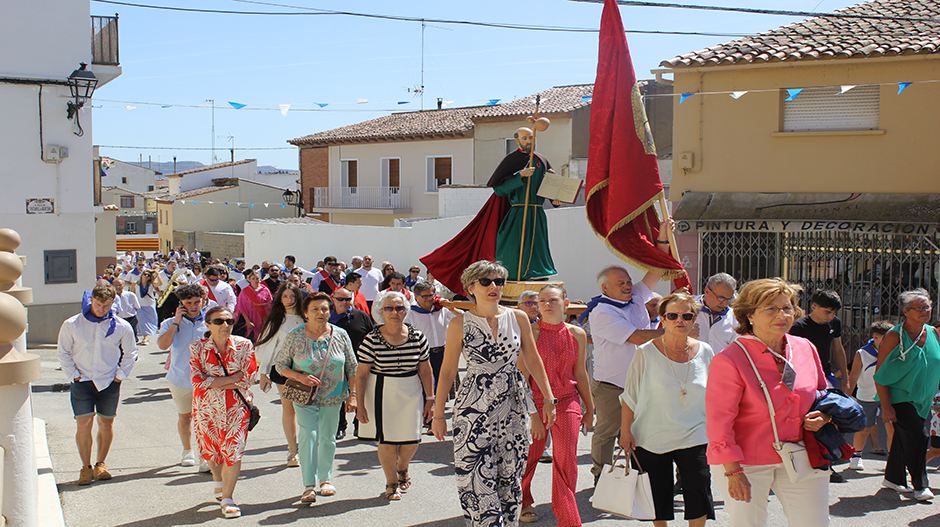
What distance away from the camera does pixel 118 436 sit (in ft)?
27.3

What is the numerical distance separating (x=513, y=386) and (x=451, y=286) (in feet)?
9.04

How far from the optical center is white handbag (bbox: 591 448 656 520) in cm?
465

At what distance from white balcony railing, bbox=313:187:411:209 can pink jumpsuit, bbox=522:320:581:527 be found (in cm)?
2722

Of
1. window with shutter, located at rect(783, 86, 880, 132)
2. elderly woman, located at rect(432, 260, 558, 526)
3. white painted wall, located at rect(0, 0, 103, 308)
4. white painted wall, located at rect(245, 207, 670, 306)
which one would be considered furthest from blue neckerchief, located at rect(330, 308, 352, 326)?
white painted wall, located at rect(0, 0, 103, 308)

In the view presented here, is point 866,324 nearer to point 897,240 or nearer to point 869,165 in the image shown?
point 897,240

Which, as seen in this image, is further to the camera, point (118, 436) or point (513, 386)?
→ point (118, 436)

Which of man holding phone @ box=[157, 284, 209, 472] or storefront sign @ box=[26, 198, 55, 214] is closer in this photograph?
man holding phone @ box=[157, 284, 209, 472]

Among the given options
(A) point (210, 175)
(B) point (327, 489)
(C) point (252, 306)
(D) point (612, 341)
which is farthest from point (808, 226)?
(A) point (210, 175)

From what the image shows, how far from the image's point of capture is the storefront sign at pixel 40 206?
51.0ft

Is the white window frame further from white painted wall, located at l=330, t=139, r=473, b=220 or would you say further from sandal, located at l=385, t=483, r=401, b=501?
sandal, located at l=385, t=483, r=401, b=501

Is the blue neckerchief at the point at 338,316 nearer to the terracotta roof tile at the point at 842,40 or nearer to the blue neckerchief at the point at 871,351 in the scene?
the blue neckerchief at the point at 871,351

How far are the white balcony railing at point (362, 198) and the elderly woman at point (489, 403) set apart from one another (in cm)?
2772


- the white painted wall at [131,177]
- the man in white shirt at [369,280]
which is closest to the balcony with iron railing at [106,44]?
the man in white shirt at [369,280]

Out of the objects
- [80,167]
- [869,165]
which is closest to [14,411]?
[869,165]
